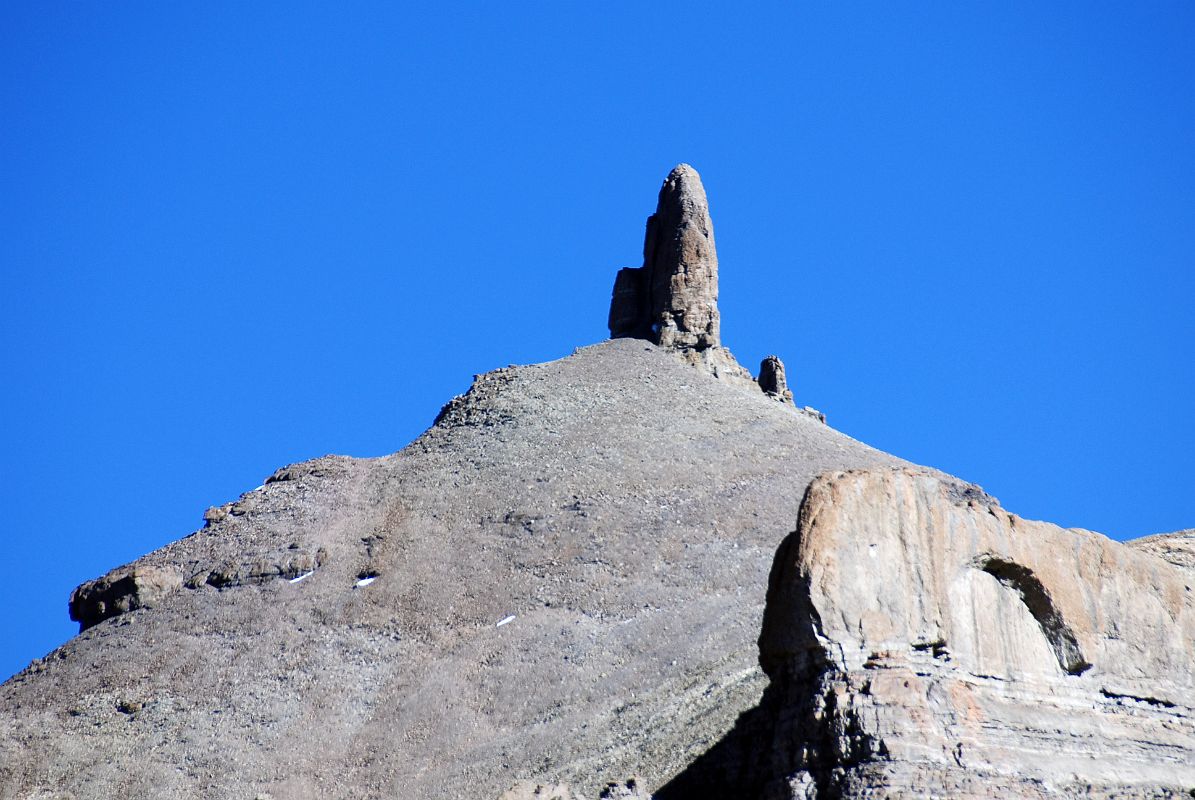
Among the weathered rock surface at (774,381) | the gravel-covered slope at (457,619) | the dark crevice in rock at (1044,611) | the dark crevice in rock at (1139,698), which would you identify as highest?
the weathered rock surface at (774,381)

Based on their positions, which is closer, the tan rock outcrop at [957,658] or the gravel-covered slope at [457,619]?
the tan rock outcrop at [957,658]

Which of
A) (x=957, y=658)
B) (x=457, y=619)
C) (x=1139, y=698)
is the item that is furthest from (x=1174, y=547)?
(x=457, y=619)

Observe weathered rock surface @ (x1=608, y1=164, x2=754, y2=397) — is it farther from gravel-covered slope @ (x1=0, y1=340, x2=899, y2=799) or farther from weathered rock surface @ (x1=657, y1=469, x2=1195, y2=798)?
weathered rock surface @ (x1=657, y1=469, x2=1195, y2=798)

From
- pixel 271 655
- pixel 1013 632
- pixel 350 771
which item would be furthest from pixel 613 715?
pixel 1013 632

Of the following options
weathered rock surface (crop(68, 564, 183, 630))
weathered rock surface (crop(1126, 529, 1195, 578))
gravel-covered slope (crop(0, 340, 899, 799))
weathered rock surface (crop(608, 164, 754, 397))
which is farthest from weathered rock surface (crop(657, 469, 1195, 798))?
weathered rock surface (crop(608, 164, 754, 397))

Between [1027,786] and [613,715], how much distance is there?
24.2 metres

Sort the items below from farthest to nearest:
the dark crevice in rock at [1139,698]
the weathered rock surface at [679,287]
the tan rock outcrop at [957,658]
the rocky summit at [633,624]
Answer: the weathered rock surface at [679,287]
the dark crevice in rock at [1139,698]
the rocky summit at [633,624]
the tan rock outcrop at [957,658]

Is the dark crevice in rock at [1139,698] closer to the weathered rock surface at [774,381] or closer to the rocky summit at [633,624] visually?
the rocky summit at [633,624]

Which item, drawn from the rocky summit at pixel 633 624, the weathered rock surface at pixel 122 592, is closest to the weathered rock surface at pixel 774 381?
the rocky summit at pixel 633 624

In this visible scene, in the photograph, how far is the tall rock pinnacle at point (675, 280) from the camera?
279 ft

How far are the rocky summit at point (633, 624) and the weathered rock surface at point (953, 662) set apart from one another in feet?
0.18

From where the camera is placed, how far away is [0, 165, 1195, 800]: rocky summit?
88.3 feet

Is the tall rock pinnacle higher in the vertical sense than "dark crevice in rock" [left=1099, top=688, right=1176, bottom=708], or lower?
higher

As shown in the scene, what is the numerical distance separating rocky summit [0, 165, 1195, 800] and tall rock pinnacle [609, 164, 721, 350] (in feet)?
0.70
